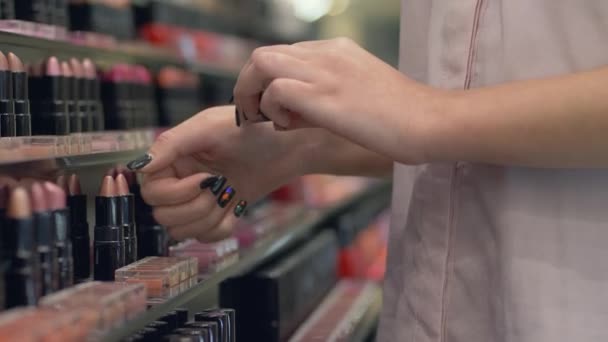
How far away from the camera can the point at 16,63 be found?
91cm

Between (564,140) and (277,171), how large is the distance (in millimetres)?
397

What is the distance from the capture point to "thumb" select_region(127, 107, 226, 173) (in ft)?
3.01

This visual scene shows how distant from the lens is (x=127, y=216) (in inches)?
35.1

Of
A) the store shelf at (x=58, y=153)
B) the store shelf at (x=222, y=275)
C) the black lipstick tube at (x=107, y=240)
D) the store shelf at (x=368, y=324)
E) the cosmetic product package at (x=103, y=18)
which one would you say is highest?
the cosmetic product package at (x=103, y=18)

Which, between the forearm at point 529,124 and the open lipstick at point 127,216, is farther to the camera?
the open lipstick at point 127,216

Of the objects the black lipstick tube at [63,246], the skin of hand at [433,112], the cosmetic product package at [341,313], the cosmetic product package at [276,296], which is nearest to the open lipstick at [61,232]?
the black lipstick tube at [63,246]

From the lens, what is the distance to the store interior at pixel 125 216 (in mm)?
696

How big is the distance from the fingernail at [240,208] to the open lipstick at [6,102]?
269 mm

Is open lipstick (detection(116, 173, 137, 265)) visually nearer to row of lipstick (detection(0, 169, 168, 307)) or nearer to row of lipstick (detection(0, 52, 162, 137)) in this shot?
row of lipstick (detection(0, 169, 168, 307))

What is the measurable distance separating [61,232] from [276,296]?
0.62 m

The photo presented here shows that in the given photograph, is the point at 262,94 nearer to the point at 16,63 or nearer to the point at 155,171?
the point at 155,171

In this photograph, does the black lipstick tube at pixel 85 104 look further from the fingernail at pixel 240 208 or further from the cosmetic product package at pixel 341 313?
the cosmetic product package at pixel 341 313

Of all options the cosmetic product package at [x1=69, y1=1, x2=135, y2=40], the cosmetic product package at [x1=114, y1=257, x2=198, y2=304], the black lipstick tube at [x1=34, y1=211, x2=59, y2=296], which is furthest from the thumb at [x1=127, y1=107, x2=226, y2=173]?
the cosmetic product package at [x1=69, y1=1, x2=135, y2=40]

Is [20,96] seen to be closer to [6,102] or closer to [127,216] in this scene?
[6,102]
